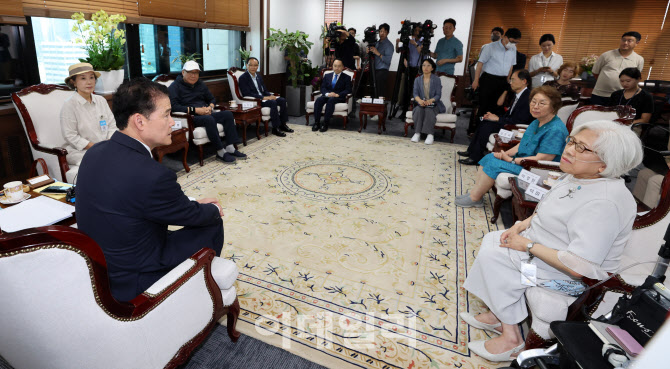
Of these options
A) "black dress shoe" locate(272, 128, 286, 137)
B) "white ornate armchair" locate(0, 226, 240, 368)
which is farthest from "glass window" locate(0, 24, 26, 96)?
"white ornate armchair" locate(0, 226, 240, 368)

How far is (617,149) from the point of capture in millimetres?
1397

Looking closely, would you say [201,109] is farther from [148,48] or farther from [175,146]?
[148,48]

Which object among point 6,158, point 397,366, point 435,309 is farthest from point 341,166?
point 6,158

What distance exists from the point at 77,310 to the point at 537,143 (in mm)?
→ 3166

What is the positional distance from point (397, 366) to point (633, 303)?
0.97 m

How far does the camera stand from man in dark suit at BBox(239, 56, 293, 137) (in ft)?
18.0

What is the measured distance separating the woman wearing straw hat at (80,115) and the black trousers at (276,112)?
2.64m

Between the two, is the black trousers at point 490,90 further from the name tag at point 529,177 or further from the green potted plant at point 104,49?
the green potted plant at point 104,49

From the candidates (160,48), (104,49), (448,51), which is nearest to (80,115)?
(104,49)

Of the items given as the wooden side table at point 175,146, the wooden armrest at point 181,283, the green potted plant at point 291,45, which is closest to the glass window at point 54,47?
the wooden side table at point 175,146

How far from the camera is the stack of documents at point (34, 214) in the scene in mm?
1585

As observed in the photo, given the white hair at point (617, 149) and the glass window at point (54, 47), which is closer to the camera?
the white hair at point (617, 149)

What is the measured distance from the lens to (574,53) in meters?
8.05

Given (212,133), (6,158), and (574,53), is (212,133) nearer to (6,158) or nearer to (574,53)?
(6,158)
